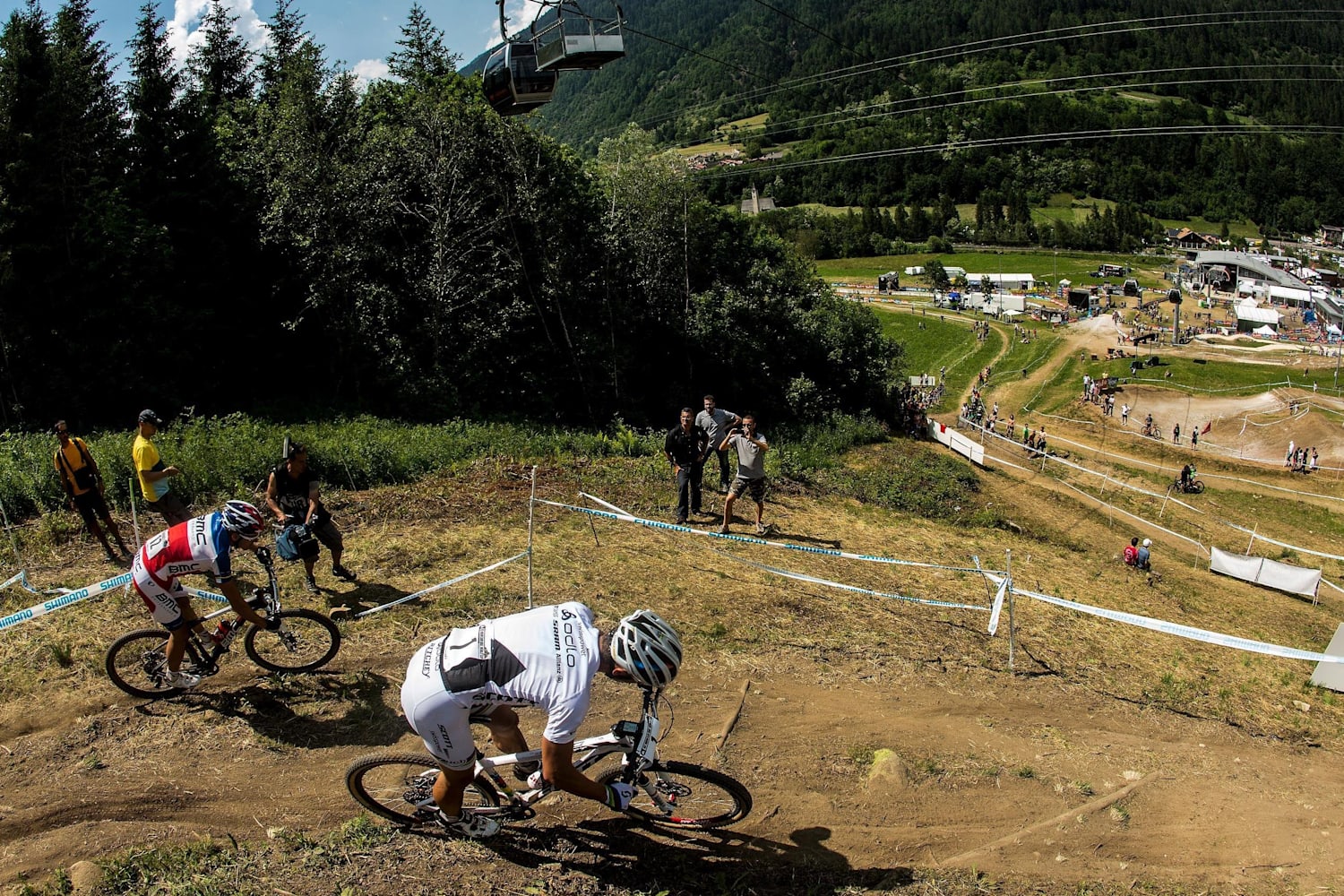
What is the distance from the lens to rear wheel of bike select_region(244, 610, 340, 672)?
28.7 feet

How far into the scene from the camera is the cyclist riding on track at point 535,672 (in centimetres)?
544

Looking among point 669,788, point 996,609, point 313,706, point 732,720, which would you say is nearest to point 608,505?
point 996,609

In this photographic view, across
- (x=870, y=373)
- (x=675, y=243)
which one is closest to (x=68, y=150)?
(x=675, y=243)

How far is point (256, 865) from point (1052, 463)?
40.5 meters

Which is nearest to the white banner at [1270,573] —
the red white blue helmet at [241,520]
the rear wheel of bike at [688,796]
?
the rear wheel of bike at [688,796]

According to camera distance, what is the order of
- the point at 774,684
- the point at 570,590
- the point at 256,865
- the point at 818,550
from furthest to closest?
1. the point at 818,550
2. the point at 570,590
3. the point at 774,684
4. the point at 256,865

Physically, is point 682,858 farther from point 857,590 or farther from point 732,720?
point 857,590

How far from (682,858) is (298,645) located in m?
4.80

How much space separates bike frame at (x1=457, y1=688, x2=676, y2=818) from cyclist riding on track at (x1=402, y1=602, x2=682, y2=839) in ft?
1.40

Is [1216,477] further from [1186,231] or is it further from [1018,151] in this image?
[1018,151]

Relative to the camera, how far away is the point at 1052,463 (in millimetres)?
40562

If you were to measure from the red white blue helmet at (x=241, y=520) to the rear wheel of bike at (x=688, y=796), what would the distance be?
407cm

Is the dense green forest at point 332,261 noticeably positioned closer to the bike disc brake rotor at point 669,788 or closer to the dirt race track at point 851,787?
the dirt race track at point 851,787

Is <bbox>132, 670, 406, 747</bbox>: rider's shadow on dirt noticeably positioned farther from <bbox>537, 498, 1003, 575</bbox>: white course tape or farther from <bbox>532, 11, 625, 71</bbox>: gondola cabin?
<bbox>532, 11, 625, 71</bbox>: gondola cabin
